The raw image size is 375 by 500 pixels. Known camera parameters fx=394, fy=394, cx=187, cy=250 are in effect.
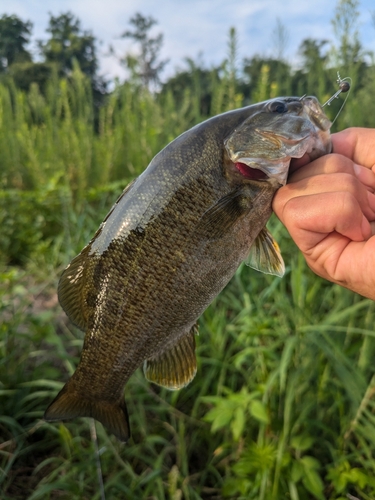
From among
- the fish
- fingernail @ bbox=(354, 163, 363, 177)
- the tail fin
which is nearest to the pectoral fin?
the fish

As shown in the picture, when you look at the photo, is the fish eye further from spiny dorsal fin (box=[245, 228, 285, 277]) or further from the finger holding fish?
spiny dorsal fin (box=[245, 228, 285, 277])

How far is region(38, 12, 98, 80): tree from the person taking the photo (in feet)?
18.9

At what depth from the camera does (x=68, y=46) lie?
601 cm

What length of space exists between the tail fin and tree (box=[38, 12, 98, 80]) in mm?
5297

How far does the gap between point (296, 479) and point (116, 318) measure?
1.17 metres

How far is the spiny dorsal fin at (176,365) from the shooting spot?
137 cm

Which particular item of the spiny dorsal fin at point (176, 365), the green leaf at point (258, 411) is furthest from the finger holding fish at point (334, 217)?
the green leaf at point (258, 411)

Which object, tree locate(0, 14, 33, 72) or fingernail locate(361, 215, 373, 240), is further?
tree locate(0, 14, 33, 72)

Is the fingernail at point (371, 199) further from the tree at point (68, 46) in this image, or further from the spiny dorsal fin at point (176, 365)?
the tree at point (68, 46)

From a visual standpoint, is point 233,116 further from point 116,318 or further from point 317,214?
point 116,318

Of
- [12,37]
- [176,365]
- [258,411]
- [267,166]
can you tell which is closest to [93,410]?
[176,365]

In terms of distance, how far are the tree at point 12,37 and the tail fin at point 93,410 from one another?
4768 mm

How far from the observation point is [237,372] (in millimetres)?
2430

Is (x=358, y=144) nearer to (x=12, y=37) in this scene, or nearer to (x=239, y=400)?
(x=239, y=400)
